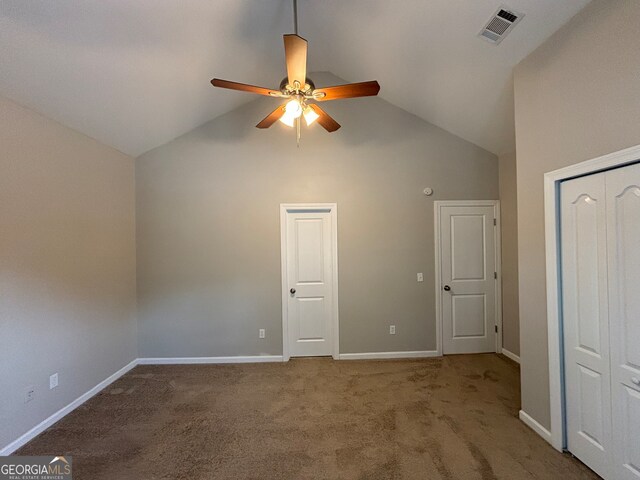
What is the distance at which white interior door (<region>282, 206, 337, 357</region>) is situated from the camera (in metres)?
3.54

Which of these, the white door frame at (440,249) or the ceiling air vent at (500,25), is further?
the white door frame at (440,249)

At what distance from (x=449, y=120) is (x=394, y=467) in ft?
11.7

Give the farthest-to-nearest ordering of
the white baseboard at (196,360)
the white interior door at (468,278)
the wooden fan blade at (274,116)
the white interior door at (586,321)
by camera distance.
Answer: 1. the white interior door at (468,278)
2. the white baseboard at (196,360)
3. the wooden fan blade at (274,116)
4. the white interior door at (586,321)

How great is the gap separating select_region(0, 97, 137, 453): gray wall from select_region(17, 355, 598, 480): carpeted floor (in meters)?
0.38

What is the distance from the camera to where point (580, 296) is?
179 centimetres

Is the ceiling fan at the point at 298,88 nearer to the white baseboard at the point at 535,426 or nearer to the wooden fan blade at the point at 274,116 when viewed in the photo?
the wooden fan blade at the point at 274,116

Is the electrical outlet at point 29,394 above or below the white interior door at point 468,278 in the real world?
below

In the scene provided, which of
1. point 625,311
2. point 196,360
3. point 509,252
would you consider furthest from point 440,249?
point 196,360

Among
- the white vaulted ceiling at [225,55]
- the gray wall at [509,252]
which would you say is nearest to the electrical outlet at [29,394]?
the white vaulted ceiling at [225,55]

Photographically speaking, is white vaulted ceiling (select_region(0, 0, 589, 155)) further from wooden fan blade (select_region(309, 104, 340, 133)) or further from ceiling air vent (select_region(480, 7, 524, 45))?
wooden fan blade (select_region(309, 104, 340, 133))

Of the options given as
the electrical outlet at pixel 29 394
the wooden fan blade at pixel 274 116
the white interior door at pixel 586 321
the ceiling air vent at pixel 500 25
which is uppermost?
the ceiling air vent at pixel 500 25

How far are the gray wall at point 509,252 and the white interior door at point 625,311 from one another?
1883 millimetres

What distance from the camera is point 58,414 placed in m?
2.34

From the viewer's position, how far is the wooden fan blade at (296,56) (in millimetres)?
1661
